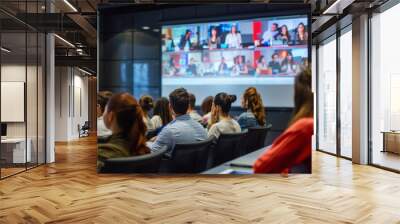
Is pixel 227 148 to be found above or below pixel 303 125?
below

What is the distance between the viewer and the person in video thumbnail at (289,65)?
5.12 metres

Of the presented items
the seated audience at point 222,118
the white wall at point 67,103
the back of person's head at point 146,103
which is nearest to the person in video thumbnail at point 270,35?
the seated audience at point 222,118

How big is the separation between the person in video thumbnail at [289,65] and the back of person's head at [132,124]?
208 cm

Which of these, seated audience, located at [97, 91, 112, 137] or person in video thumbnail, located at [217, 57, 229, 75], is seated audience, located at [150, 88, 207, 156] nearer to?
person in video thumbnail, located at [217, 57, 229, 75]

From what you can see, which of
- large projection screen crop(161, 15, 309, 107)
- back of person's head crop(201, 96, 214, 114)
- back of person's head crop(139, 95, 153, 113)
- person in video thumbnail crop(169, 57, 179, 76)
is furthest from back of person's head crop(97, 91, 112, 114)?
back of person's head crop(201, 96, 214, 114)

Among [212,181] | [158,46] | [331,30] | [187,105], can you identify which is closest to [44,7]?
[158,46]

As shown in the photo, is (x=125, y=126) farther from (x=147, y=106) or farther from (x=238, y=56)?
(x=238, y=56)

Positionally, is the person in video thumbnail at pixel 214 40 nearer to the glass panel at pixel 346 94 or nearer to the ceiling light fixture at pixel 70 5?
the ceiling light fixture at pixel 70 5

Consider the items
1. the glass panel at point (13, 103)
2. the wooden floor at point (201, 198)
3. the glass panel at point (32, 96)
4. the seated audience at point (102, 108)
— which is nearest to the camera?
the wooden floor at point (201, 198)

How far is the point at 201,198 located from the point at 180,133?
1.01 m

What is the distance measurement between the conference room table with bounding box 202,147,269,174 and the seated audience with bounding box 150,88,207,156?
0.48m

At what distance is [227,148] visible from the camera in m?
5.41

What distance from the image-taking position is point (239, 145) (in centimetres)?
541

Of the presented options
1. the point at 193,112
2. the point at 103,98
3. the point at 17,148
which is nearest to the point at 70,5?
the point at 103,98
